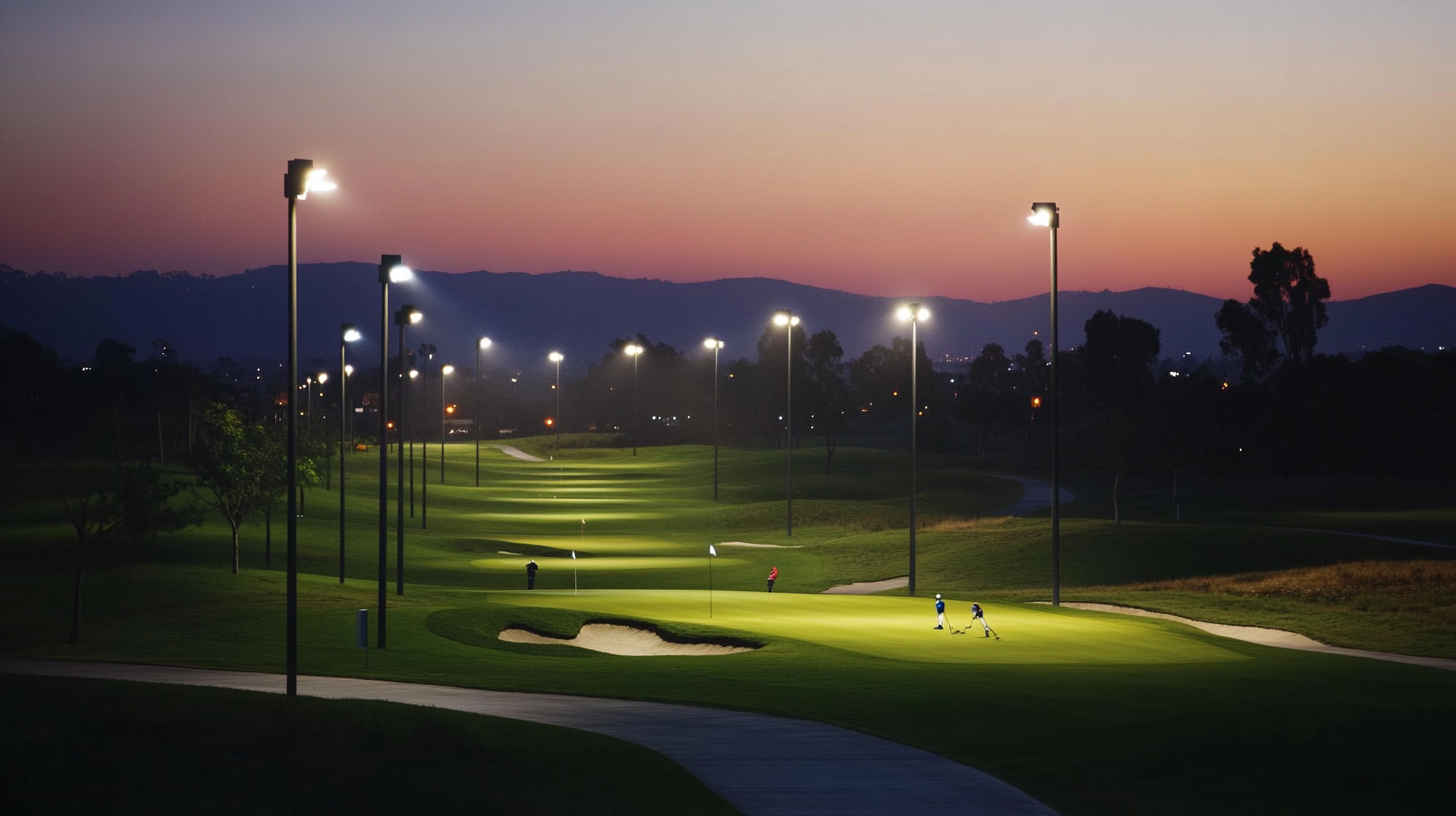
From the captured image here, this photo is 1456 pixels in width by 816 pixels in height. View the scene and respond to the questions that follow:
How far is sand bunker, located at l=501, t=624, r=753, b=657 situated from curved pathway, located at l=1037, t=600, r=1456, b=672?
16.3 m

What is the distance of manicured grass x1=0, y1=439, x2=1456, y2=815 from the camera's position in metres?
19.3

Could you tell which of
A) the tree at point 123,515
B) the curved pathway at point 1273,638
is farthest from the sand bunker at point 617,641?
the curved pathway at point 1273,638

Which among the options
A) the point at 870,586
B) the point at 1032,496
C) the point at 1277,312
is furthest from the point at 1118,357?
the point at 870,586

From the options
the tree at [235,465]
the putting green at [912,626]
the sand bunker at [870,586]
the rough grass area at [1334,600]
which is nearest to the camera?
the putting green at [912,626]

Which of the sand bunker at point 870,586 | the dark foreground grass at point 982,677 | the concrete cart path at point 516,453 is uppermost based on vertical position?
the concrete cart path at point 516,453

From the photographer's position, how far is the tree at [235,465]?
157 ft

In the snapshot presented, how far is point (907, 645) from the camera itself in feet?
109

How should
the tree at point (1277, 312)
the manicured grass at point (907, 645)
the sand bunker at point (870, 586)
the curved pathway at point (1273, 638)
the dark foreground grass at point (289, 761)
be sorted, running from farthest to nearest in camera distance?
the tree at point (1277, 312) → the sand bunker at point (870, 586) → the curved pathway at point (1273, 638) → the manicured grass at point (907, 645) → the dark foreground grass at point (289, 761)

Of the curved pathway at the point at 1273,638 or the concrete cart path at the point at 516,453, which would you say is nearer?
the curved pathway at the point at 1273,638

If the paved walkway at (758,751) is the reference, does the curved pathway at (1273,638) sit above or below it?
below

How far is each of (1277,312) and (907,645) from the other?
455 ft

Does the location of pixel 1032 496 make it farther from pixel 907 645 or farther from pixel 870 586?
pixel 907 645

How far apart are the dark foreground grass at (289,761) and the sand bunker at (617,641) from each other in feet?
46.7

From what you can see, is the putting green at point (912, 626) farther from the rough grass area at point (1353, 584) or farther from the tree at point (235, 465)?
the rough grass area at point (1353, 584)
